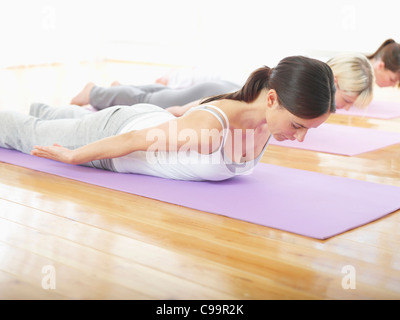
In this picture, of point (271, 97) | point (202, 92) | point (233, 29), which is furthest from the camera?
point (233, 29)

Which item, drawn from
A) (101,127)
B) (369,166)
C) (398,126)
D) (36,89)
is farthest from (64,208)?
(36,89)

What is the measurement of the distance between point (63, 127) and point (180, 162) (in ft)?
1.91

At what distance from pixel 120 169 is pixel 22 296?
1074 mm

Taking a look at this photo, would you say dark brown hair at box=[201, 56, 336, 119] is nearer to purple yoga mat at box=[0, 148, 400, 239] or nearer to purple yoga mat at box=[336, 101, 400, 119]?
purple yoga mat at box=[0, 148, 400, 239]

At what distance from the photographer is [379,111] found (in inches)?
161

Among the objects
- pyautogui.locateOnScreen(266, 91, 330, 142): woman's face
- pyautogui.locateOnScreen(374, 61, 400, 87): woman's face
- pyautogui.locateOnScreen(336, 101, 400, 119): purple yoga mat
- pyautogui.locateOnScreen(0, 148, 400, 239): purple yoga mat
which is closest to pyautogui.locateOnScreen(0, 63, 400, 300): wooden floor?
pyautogui.locateOnScreen(0, 148, 400, 239): purple yoga mat

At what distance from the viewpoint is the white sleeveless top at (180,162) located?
6.84 ft

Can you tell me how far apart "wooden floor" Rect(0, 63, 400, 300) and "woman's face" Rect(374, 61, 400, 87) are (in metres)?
1.80

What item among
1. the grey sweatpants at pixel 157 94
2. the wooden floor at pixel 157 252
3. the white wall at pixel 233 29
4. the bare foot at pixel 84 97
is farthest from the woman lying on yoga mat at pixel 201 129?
the white wall at pixel 233 29

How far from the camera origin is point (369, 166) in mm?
2602

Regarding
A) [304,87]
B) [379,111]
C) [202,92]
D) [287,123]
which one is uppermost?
[304,87]

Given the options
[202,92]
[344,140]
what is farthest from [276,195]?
[202,92]

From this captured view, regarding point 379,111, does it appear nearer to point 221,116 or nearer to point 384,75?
point 384,75

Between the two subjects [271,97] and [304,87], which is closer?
[304,87]
